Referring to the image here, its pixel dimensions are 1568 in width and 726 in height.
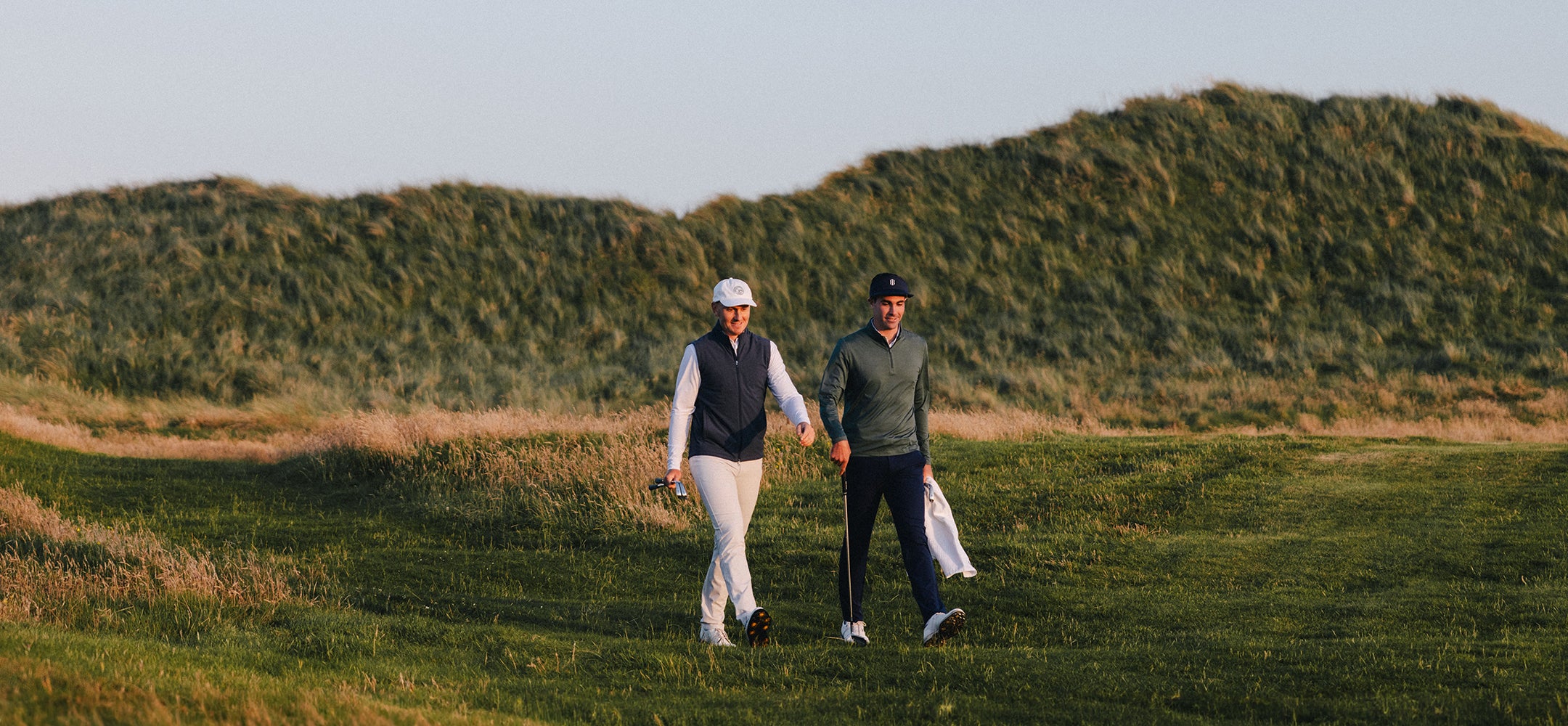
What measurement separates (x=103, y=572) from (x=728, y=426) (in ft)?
21.7

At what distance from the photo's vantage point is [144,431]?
29391 millimetres

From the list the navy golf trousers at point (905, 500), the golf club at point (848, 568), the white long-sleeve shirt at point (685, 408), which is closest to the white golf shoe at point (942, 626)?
the navy golf trousers at point (905, 500)

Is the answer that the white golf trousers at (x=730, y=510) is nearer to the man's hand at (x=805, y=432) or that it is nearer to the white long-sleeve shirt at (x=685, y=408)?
the white long-sleeve shirt at (x=685, y=408)

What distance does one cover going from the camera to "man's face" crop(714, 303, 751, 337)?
28.1 ft

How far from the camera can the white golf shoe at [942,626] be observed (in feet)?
27.6

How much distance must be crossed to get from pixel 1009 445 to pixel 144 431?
20895mm

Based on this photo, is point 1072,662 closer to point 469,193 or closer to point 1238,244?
point 1238,244

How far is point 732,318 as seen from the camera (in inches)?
338

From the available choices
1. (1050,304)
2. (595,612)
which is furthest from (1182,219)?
(595,612)

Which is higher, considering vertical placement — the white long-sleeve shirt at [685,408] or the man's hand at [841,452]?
the white long-sleeve shirt at [685,408]

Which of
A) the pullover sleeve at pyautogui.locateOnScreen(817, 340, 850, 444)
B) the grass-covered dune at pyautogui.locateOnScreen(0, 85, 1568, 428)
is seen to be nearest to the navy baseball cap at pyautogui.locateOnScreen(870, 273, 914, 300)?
the pullover sleeve at pyautogui.locateOnScreen(817, 340, 850, 444)

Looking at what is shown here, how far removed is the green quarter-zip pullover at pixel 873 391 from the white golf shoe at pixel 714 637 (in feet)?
5.08

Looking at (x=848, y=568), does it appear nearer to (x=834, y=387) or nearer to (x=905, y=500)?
(x=905, y=500)

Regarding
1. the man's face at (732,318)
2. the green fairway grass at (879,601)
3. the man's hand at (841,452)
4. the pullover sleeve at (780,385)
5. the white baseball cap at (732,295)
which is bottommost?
the green fairway grass at (879,601)
